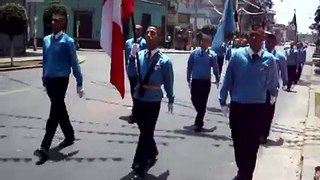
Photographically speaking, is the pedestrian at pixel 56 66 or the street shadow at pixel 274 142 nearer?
the pedestrian at pixel 56 66

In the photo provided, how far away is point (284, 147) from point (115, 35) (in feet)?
15.0

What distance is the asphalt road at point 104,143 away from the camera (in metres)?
7.70

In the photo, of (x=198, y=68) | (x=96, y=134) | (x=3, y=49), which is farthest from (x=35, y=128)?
(x=3, y=49)

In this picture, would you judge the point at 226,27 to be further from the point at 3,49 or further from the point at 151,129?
the point at 3,49

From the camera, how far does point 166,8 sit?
224 ft

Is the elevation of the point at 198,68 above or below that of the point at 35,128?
above

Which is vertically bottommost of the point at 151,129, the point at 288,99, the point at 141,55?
the point at 288,99

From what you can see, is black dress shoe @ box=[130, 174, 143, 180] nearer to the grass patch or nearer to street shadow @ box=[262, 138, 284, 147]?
street shadow @ box=[262, 138, 284, 147]

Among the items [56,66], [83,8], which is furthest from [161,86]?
[83,8]

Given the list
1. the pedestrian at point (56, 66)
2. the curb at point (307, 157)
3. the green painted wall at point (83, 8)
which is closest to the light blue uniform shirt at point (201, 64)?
the curb at point (307, 157)

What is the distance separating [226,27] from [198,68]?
232 cm

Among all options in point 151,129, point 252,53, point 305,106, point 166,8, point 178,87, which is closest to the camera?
point 252,53

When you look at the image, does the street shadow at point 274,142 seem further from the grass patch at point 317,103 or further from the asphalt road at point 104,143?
the grass patch at point 317,103

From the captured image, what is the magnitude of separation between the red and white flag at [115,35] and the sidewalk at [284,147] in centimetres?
241
